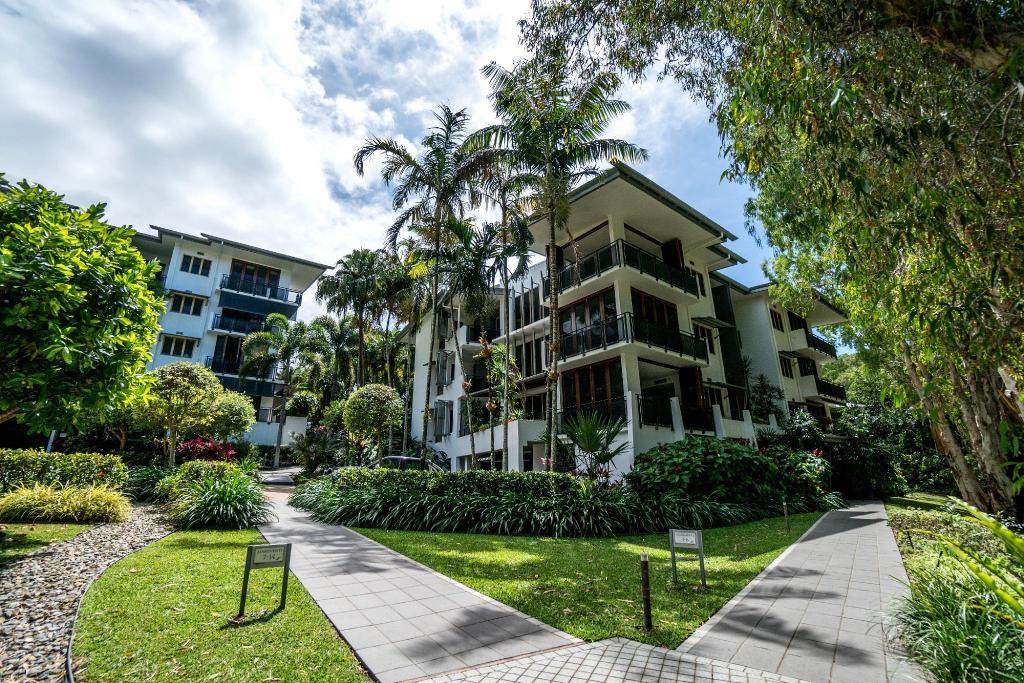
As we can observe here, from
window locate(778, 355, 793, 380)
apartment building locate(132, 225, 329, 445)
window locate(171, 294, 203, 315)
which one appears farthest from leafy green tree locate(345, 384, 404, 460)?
window locate(778, 355, 793, 380)

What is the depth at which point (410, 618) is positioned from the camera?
4.81 metres

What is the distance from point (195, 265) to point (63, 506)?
25088 mm

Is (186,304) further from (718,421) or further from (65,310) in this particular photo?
(718,421)

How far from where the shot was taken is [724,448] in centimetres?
1412

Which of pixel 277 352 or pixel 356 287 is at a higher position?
pixel 356 287

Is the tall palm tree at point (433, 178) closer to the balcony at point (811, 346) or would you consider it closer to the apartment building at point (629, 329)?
the apartment building at point (629, 329)

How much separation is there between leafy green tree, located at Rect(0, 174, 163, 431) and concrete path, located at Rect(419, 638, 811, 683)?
673cm

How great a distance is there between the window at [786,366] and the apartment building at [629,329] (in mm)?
5294

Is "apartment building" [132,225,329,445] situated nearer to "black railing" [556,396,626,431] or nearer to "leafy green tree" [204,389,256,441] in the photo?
"leafy green tree" [204,389,256,441]

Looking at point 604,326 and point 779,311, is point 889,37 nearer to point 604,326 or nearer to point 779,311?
point 604,326

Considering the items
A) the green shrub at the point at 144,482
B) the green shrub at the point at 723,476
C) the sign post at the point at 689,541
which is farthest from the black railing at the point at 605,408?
the green shrub at the point at 144,482

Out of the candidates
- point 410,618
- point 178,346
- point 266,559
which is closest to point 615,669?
point 410,618

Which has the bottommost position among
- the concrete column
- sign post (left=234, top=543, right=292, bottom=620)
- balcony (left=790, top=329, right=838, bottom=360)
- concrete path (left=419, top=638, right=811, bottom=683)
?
concrete path (left=419, top=638, right=811, bottom=683)

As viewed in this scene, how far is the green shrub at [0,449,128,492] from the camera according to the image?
11.4 meters
